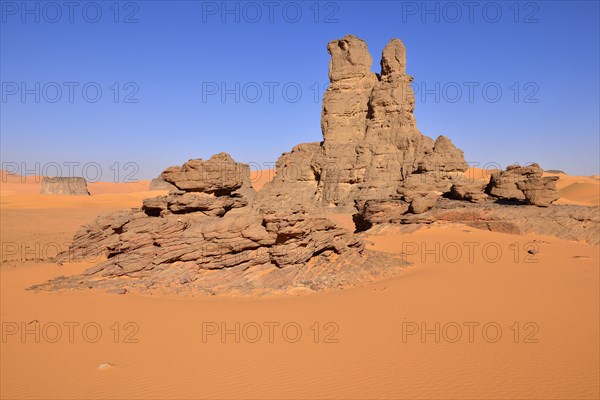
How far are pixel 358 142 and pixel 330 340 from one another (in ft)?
113

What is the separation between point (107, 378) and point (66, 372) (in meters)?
0.81

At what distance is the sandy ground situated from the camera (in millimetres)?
5812

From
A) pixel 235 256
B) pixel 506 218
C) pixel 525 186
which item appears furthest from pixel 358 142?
pixel 235 256

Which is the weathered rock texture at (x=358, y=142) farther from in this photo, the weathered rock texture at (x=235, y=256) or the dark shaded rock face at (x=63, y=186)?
the dark shaded rock face at (x=63, y=186)

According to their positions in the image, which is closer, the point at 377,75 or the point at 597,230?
the point at 597,230

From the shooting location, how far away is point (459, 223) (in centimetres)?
1809

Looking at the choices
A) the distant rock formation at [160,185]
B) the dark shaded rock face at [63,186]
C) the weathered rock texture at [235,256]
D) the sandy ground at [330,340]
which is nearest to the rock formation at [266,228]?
the weathered rock texture at [235,256]

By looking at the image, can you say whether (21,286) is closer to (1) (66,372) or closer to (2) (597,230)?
(1) (66,372)

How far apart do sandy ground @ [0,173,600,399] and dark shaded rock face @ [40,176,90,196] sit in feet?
150

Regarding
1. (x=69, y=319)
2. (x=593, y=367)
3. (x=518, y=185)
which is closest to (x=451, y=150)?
(x=518, y=185)

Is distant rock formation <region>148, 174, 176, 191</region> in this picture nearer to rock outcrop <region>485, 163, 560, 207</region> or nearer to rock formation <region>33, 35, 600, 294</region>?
rock formation <region>33, 35, 600, 294</region>

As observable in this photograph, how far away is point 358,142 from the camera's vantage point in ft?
132

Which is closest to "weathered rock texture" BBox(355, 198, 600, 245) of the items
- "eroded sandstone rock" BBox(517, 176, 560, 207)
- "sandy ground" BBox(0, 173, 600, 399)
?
"eroded sandstone rock" BBox(517, 176, 560, 207)

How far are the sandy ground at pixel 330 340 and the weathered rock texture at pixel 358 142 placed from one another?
2468cm
